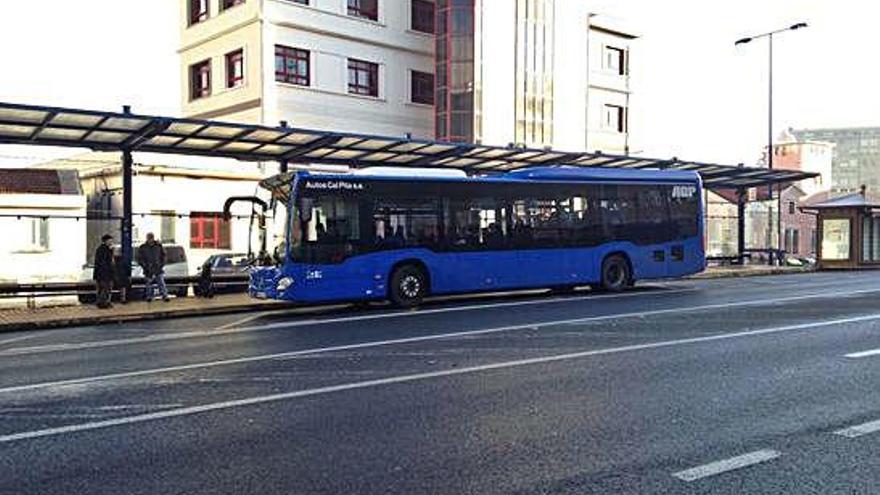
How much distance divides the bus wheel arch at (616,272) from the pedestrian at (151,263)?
34.9 feet

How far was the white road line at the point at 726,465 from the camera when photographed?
534 centimetres

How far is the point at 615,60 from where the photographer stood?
50406 mm

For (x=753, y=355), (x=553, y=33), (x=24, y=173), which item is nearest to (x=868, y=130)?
(x=553, y=33)

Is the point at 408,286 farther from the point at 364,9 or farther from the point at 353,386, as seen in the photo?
the point at 364,9

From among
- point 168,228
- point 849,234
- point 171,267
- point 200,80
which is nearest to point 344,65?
point 200,80

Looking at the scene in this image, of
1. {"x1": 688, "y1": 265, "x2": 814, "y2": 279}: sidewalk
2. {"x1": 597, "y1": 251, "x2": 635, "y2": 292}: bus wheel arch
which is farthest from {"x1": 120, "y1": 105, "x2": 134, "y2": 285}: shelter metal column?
{"x1": 688, "y1": 265, "x2": 814, "y2": 279}: sidewalk

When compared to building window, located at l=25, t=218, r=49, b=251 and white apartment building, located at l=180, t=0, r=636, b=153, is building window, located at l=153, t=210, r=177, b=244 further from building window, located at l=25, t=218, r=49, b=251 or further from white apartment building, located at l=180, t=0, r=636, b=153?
white apartment building, located at l=180, t=0, r=636, b=153

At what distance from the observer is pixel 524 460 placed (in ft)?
18.7

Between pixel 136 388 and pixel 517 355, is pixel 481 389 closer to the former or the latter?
pixel 517 355

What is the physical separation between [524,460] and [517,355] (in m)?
4.73

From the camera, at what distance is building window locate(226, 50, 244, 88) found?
36888mm

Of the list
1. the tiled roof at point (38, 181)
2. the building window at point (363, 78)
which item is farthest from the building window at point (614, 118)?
the tiled roof at point (38, 181)

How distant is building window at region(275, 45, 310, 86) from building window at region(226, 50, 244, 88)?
195 cm

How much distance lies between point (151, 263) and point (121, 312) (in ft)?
7.75
